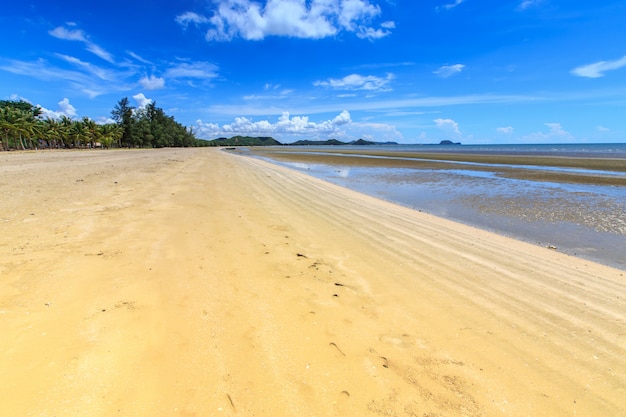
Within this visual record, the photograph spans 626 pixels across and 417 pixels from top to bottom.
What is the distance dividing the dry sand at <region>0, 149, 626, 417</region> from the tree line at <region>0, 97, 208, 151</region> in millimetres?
69747

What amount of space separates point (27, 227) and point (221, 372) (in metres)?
5.63

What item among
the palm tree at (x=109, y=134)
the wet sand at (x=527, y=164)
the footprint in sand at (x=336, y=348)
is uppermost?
the palm tree at (x=109, y=134)

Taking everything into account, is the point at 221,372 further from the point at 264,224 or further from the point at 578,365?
the point at 264,224

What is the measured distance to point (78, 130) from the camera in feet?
244

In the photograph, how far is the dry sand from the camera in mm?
2293

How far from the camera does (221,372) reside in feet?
8.07

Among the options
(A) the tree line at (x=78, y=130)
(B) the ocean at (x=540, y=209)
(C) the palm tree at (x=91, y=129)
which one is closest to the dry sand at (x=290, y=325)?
(B) the ocean at (x=540, y=209)

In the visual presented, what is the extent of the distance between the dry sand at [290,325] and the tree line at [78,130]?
69747mm

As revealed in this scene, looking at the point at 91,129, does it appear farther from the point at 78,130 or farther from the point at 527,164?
the point at 527,164

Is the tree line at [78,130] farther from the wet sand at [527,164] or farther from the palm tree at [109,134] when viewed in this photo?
the wet sand at [527,164]

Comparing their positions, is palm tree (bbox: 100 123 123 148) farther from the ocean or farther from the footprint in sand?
the footprint in sand

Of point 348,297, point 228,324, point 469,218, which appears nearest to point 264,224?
point 348,297

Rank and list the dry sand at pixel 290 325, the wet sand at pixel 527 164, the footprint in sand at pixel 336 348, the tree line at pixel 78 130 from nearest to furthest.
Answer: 1. the dry sand at pixel 290 325
2. the footprint in sand at pixel 336 348
3. the wet sand at pixel 527 164
4. the tree line at pixel 78 130

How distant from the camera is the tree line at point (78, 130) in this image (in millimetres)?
56250
